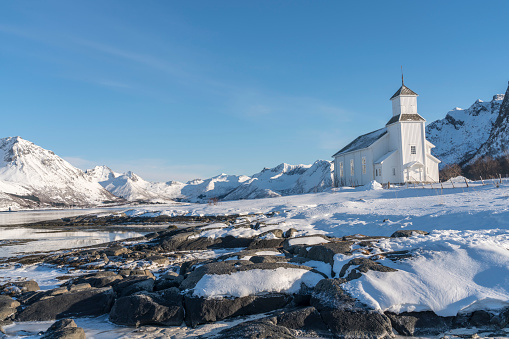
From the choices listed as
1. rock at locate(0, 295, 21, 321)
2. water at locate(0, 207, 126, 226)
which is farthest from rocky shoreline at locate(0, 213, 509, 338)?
water at locate(0, 207, 126, 226)

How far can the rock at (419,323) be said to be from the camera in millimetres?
6656

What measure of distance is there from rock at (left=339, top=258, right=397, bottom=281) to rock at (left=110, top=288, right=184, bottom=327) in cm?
367

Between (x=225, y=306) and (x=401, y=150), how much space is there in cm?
3870

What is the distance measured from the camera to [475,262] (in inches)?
310

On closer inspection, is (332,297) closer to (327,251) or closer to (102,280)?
(327,251)

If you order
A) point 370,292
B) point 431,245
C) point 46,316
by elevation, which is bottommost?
point 46,316

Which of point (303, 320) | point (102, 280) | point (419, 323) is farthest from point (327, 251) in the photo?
point (102, 280)

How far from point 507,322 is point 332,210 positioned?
52.7ft

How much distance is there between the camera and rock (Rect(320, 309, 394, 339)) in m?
6.46

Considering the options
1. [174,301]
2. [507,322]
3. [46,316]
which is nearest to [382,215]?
[507,322]

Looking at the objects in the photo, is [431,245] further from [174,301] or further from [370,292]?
[174,301]

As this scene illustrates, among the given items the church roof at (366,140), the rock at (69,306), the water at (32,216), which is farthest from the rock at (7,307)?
the water at (32,216)

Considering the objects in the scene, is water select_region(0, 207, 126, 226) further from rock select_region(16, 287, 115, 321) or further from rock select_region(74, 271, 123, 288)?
rock select_region(16, 287, 115, 321)

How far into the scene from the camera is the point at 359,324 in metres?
6.57
